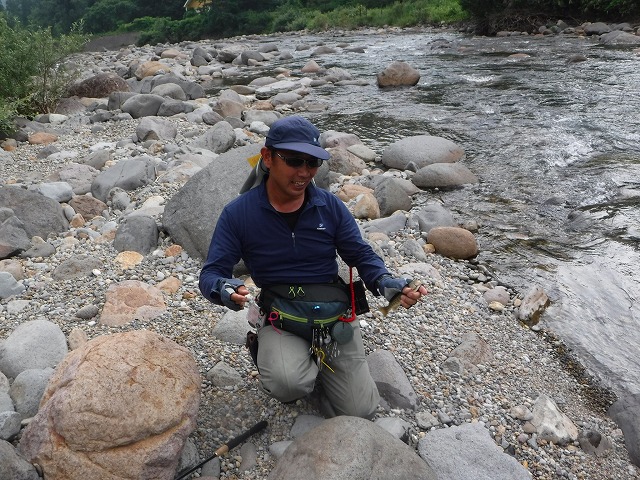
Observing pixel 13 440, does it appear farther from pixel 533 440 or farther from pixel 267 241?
pixel 533 440

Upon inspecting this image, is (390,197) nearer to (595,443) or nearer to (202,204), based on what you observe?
(202,204)

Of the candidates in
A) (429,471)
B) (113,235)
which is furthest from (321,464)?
(113,235)

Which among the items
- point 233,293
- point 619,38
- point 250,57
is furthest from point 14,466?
point 619,38

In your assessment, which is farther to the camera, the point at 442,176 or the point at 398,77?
the point at 398,77

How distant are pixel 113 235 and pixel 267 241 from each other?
3.29 metres

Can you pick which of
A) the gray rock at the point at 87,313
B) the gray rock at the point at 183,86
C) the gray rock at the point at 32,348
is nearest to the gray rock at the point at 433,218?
the gray rock at the point at 87,313

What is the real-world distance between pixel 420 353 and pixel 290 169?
1.80 metres

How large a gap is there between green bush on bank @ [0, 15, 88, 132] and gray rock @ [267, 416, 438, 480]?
32.9 ft

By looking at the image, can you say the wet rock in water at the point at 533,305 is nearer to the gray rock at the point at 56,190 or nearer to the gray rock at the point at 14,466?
the gray rock at the point at 14,466

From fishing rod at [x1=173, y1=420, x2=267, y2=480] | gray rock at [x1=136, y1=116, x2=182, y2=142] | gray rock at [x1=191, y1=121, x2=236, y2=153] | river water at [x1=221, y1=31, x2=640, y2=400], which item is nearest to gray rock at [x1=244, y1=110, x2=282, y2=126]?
river water at [x1=221, y1=31, x2=640, y2=400]

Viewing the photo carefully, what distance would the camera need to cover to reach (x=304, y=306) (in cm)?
346

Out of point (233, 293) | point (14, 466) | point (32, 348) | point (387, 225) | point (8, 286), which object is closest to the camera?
point (14, 466)

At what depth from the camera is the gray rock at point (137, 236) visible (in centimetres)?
577

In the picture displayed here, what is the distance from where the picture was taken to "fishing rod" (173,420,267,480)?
10.2ft
